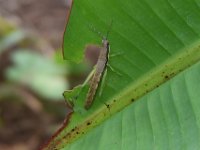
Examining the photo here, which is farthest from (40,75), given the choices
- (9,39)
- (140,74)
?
(140,74)

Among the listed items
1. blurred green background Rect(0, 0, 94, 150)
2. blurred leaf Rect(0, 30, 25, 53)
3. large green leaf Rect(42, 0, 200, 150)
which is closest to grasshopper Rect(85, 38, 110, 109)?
large green leaf Rect(42, 0, 200, 150)

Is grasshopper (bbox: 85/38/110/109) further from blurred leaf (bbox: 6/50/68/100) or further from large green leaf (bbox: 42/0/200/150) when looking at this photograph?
blurred leaf (bbox: 6/50/68/100)

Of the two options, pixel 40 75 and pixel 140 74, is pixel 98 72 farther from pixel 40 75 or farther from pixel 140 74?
pixel 40 75

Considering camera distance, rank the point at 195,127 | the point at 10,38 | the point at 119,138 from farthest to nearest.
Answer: the point at 10,38
the point at 119,138
the point at 195,127

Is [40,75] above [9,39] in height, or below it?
below

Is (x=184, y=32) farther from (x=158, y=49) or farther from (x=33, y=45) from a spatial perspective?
(x=33, y=45)

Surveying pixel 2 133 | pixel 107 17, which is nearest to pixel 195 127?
pixel 107 17

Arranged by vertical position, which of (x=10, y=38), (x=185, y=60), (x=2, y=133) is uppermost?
(x=10, y=38)
